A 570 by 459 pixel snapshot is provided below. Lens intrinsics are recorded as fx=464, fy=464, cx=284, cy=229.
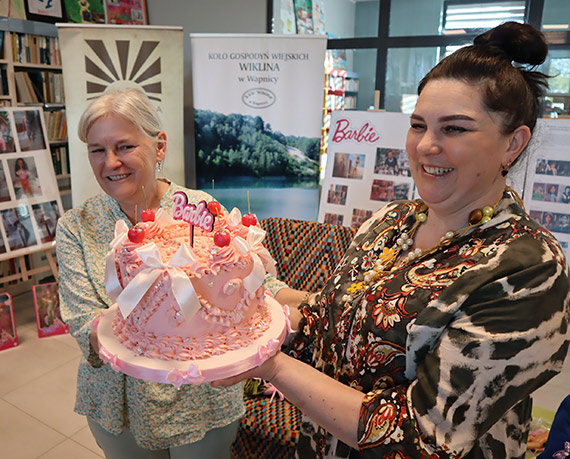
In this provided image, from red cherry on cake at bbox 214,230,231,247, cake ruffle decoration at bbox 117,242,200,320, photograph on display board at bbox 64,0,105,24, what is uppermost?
photograph on display board at bbox 64,0,105,24

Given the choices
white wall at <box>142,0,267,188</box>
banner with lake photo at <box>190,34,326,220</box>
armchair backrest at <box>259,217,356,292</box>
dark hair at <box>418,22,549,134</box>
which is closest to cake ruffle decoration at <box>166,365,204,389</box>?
dark hair at <box>418,22,549,134</box>

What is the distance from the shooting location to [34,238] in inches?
149

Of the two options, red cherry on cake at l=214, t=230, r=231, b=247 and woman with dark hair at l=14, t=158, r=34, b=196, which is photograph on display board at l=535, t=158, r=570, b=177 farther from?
woman with dark hair at l=14, t=158, r=34, b=196

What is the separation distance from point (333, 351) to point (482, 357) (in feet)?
1.24

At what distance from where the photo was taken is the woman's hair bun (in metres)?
1.00

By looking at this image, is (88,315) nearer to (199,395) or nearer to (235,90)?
(199,395)

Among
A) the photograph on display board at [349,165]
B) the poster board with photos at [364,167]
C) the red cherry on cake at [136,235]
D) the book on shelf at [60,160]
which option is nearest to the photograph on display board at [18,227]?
the book on shelf at [60,160]

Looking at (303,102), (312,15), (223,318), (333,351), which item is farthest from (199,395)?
(312,15)

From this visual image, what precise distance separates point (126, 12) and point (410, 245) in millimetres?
4773

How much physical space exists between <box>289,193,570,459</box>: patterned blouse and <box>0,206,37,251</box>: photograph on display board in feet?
11.3

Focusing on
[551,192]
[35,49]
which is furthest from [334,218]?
[35,49]

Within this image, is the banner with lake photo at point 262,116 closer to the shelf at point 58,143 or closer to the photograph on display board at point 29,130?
the photograph on display board at point 29,130

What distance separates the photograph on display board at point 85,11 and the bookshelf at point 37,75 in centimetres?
24

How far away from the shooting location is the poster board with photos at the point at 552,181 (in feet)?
9.86
